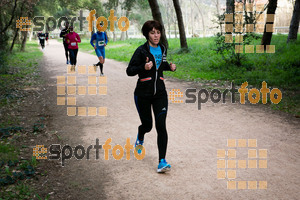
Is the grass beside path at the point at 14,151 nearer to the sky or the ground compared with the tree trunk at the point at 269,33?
nearer to the ground

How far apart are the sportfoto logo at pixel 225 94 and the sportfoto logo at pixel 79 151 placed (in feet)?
11.2

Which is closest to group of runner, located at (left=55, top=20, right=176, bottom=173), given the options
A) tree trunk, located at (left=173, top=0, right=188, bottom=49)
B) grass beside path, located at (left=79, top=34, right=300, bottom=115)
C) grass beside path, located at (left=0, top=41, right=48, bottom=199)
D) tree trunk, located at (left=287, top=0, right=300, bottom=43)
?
grass beside path, located at (left=0, top=41, right=48, bottom=199)

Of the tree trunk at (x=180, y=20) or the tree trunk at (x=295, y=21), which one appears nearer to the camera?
the tree trunk at (x=295, y=21)

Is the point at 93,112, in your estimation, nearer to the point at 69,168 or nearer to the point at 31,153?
the point at 31,153

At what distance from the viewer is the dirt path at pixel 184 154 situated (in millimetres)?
3988

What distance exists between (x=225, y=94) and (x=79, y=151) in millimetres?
5877

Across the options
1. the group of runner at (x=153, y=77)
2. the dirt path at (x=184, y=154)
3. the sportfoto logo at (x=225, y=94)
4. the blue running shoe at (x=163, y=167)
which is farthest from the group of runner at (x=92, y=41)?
the blue running shoe at (x=163, y=167)

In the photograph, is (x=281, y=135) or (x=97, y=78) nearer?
(x=281, y=135)

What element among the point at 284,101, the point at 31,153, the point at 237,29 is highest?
the point at 237,29

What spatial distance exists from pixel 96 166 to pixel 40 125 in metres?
2.55

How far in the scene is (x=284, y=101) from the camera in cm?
875

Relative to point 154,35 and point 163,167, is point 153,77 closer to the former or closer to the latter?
point 154,35

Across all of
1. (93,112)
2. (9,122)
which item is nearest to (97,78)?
(93,112)

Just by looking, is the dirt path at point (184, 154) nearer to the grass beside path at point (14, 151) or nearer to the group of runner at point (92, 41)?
the grass beside path at point (14, 151)
